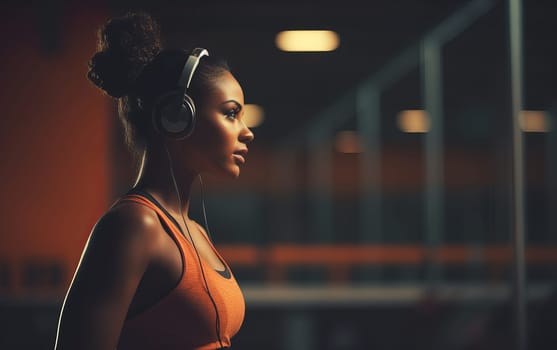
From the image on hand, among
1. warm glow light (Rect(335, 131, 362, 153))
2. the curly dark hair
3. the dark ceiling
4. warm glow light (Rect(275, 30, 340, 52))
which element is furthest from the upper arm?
warm glow light (Rect(335, 131, 362, 153))

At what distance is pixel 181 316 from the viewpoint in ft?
4.59

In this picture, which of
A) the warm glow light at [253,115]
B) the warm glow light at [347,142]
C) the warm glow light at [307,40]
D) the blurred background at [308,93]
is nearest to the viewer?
the blurred background at [308,93]

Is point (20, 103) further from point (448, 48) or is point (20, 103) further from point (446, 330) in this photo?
point (448, 48)

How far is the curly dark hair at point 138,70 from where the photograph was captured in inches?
63.2

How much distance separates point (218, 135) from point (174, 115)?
111mm

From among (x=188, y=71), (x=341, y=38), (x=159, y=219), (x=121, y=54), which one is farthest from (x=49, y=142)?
(x=159, y=219)

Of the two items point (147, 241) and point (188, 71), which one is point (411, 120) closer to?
point (188, 71)

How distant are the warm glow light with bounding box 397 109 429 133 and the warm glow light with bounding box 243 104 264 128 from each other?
2995 millimetres

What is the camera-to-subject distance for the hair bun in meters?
1.63

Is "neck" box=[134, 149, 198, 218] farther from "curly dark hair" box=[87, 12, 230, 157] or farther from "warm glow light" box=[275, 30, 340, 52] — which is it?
"warm glow light" box=[275, 30, 340, 52]

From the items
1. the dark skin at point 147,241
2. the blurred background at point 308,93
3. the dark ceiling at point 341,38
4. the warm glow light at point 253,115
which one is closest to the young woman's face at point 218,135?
the dark skin at point 147,241

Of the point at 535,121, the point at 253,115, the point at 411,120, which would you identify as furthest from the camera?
the point at 411,120

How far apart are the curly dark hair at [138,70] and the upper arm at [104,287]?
1.16 feet

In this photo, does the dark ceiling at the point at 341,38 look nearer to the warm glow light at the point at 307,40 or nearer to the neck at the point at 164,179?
the warm glow light at the point at 307,40
